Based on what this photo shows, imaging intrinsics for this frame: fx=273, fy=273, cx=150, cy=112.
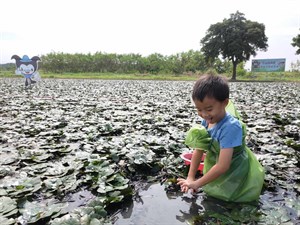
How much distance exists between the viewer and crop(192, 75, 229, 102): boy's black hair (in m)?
1.71

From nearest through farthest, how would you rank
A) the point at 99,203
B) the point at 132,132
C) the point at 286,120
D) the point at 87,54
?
the point at 99,203 → the point at 132,132 → the point at 286,120 → the point at 87,54

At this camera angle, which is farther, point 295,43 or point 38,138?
point 295,43

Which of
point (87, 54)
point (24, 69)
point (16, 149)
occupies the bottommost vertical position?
point (16, 149)

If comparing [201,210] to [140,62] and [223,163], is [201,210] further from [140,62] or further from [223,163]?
[140,62]

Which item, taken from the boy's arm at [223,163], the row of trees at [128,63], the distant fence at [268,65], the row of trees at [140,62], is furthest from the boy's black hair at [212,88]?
the row of trees at [128,63]

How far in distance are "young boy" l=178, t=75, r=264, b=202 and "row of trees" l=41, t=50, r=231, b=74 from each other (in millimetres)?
41066

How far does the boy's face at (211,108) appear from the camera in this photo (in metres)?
1.76

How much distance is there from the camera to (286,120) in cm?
498

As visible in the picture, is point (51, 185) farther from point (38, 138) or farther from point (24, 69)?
point (24, 69)

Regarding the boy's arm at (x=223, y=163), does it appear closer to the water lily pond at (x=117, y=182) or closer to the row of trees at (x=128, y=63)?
the water lily pond at (x=117, y=182)

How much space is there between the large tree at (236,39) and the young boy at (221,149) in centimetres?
2975

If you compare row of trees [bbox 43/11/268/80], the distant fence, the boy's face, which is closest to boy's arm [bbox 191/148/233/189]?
the boy's face

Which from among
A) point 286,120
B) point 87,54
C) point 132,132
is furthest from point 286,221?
point 87,54

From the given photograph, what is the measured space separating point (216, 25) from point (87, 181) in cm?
3222
